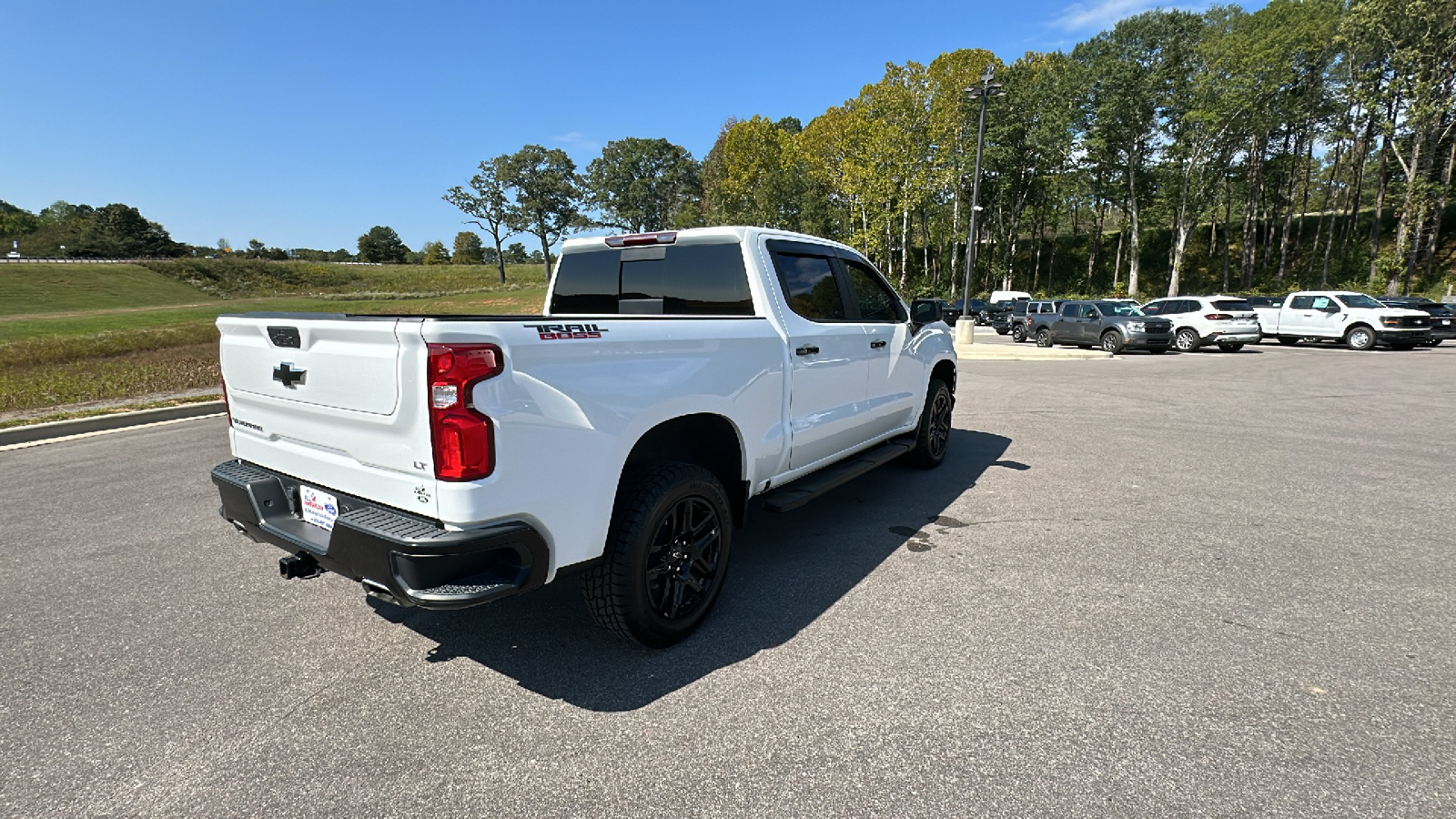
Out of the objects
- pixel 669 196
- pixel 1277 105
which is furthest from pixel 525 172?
pixel 1277 105

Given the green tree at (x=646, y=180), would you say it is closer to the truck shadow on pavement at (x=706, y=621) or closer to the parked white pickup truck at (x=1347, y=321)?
the parked white pickup truck at (x=1347, y=321)

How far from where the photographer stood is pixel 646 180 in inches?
3383

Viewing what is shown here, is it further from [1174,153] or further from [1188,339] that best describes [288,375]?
[1174,153]

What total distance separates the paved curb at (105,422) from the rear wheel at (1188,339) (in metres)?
23.5

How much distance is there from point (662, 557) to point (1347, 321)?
2445 cm

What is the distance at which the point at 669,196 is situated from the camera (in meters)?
87.9

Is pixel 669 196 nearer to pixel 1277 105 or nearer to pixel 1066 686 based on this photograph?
pixel 1277 105

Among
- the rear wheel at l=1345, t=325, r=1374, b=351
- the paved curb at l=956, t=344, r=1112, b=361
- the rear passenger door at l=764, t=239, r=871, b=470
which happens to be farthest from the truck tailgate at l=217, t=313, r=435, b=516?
the rear wheel at l=1345, t=325, r=1374, b=351

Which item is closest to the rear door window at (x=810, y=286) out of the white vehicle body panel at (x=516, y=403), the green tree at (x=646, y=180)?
the white vehicle body panel at (x=516, y=403)

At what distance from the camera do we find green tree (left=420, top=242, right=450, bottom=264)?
11712cm

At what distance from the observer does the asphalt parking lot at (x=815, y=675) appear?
2061 millimetres

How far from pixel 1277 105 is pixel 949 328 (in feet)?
137

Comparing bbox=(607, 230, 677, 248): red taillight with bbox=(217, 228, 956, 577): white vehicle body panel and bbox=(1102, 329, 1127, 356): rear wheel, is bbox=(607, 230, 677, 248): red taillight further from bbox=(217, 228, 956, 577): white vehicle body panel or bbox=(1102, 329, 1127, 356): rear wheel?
bbox=(1102, 329, 1127, 356): rear wheel

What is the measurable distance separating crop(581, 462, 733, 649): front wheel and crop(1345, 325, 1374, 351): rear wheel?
78.1 feet
